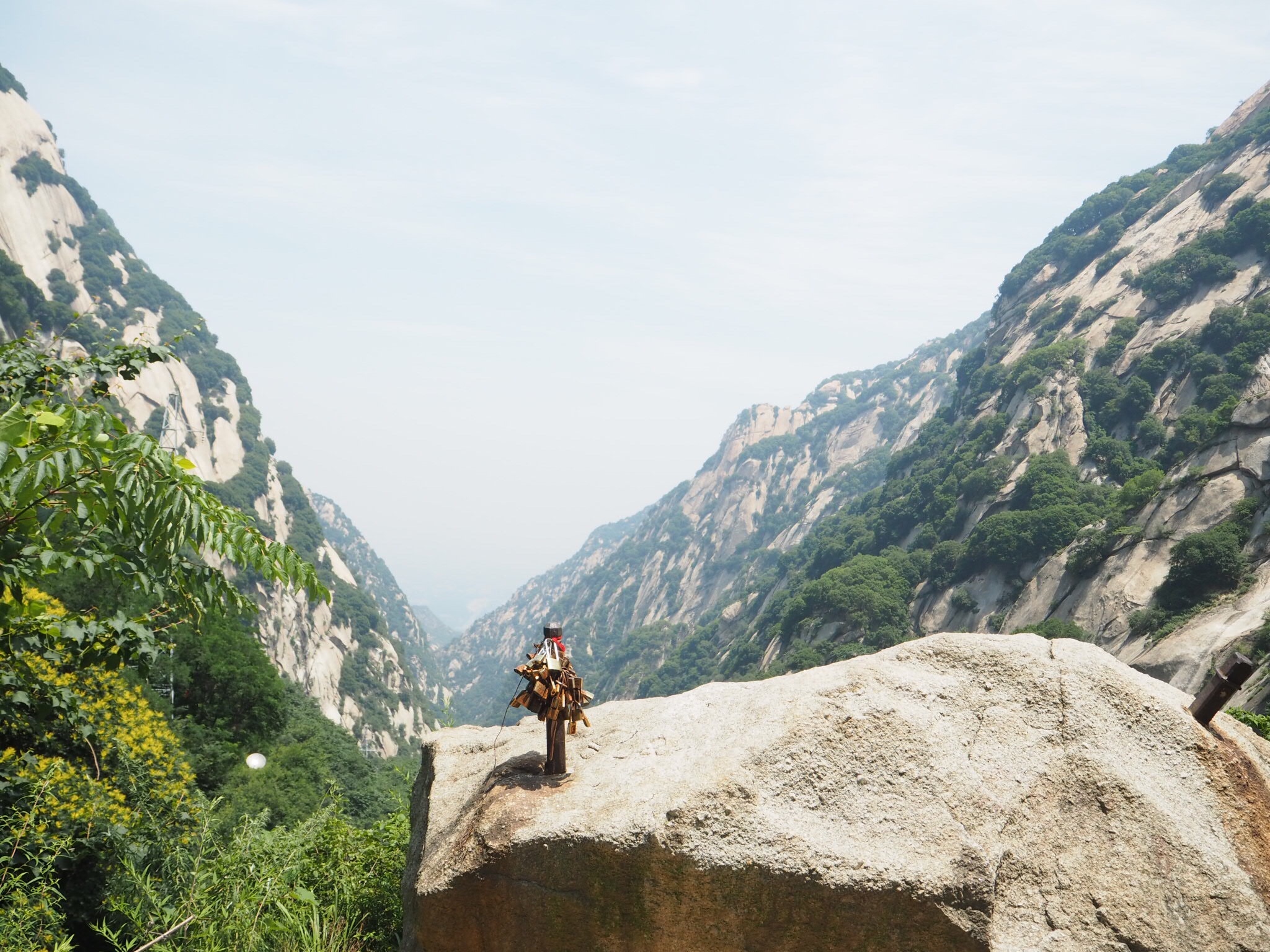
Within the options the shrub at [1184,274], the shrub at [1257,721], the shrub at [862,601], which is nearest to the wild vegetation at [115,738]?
the shrub at [1257,721]

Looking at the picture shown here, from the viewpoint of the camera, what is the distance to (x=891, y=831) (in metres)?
6.01

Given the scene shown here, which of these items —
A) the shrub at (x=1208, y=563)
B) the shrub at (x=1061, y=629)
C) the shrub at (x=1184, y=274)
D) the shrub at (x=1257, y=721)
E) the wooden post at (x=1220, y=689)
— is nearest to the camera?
the wooden post at (x=1220, y=689)

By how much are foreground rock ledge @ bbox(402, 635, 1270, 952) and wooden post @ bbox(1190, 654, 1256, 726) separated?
17 centimetres

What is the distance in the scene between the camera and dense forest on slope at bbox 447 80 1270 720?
147ft

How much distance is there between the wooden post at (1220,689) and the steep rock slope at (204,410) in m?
81.5

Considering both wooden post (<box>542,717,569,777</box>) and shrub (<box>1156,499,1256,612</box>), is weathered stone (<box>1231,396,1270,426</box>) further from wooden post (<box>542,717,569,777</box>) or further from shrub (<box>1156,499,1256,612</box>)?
wooden post (<box>542,717,569,777</box>)

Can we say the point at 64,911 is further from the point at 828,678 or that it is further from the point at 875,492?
the point at 875,492

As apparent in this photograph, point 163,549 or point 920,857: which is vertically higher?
point 163,549

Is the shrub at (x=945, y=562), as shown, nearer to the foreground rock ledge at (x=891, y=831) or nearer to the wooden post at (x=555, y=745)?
the foreground rock ledge at (x=891, y=831)

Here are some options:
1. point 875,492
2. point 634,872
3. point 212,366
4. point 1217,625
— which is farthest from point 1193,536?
point 212,366

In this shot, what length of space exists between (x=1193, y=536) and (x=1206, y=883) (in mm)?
44855

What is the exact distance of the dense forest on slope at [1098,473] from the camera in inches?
1763

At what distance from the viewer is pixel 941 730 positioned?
21.9 ft

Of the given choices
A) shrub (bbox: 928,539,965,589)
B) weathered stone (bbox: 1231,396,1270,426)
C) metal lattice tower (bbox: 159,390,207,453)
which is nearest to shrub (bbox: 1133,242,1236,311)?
weathered stone (bbox: 1231,396,1270,426)
